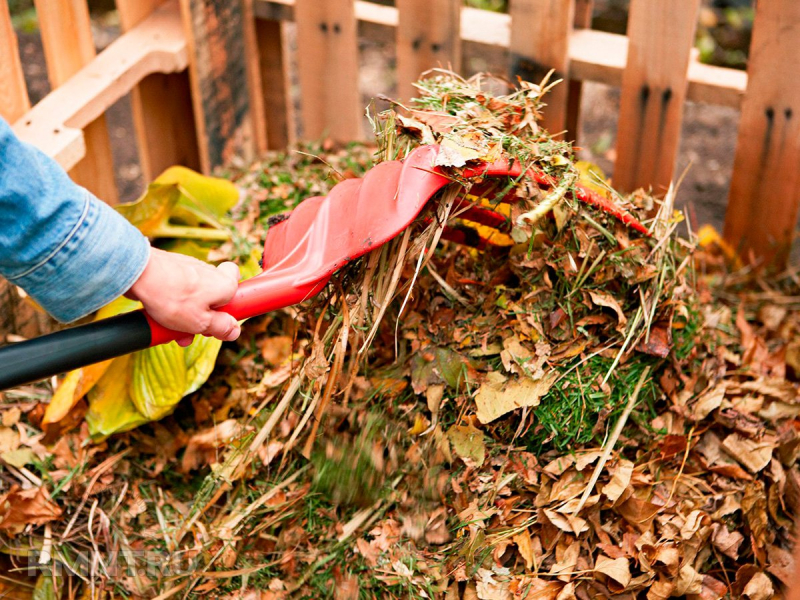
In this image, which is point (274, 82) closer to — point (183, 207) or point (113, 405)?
point (183, 207)

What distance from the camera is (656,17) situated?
2.27 metres

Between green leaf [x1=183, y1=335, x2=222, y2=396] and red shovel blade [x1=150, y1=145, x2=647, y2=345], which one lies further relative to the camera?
green leaf [x1=183, y1=335, x2=222, y2=396]

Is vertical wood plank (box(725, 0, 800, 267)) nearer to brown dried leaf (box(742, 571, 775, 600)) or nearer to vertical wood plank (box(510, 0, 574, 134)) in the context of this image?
vertical wood plank (box(510, 0, 574, 134))

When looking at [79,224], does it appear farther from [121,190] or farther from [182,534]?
[121,190]

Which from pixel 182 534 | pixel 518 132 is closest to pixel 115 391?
pixel 182 534

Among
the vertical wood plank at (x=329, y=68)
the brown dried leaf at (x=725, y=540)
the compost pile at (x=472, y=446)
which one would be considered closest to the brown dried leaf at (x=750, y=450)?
the compost pile at (x=472, y=446)

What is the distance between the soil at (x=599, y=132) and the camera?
3250mm

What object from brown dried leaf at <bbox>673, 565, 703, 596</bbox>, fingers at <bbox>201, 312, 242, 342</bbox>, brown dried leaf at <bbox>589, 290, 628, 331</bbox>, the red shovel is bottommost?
brown dried leaf at <bbox>673, 565, 703, 596</bbox>

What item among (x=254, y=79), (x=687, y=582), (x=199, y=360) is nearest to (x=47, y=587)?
(x=199, y=360)

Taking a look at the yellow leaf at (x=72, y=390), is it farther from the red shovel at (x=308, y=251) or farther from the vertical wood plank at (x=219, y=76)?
the vertical wood plank at (x=219, y=76)

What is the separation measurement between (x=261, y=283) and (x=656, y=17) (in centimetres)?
136

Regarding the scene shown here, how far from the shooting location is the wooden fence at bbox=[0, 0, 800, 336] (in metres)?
2.27

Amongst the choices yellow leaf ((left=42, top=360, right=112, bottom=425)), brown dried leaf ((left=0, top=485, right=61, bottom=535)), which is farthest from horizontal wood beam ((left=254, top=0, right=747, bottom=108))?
brown dried leaf ((left=0, top=485, right=61, bottom=535))

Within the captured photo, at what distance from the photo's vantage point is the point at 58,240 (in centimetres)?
138
